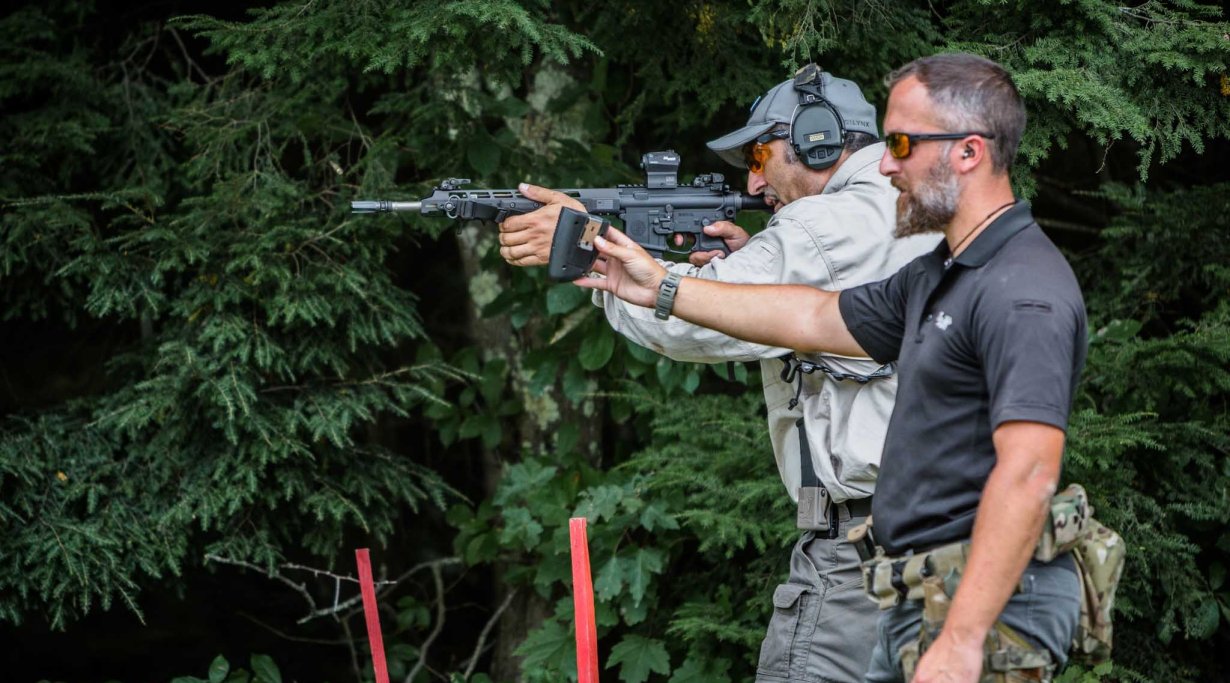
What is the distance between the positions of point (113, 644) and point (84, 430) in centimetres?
202

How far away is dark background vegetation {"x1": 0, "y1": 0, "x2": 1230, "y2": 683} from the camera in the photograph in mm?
4254

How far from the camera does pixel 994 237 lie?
2354mm

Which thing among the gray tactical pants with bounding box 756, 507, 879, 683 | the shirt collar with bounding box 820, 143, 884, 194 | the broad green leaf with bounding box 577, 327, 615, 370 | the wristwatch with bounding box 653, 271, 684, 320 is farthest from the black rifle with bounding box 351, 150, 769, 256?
the broad green leaf with bounding box 577, 327, 615, 370

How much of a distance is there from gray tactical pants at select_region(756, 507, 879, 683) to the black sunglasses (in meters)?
0.98

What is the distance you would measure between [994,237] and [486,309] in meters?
3.22

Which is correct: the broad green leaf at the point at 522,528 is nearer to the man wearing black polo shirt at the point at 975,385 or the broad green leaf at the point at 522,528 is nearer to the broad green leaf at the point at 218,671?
the broad green leaf at the point at 218,671

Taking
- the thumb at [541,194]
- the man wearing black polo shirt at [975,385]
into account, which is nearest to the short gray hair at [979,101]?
the man wearing black polo shirt at [975,385]

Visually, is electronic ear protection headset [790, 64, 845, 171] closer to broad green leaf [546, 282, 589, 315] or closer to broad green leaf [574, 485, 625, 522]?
broad green leaf [546, 282, 589, 315]

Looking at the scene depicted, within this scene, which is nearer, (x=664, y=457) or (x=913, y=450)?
(x=913, y=450)

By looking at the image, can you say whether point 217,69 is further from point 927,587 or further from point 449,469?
point 927,587

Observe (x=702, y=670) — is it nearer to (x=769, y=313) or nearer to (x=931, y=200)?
(x=769, y=313)

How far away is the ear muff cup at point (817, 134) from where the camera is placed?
3.28 metres

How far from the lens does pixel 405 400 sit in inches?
201

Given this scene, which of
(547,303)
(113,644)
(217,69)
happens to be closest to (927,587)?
(547,303)
